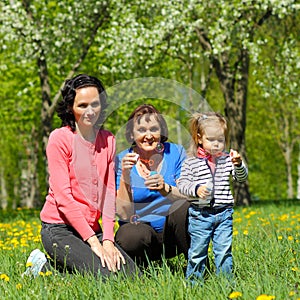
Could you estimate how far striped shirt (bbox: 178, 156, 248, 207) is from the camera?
14.2 feet

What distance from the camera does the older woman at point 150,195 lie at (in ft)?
15.6

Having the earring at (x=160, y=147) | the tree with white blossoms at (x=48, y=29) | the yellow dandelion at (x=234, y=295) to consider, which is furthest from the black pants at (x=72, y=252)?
the tree with white blossoms at (x=48, y=29)

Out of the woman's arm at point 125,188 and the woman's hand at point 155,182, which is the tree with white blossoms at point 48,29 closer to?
the woman's arm at point 125,188

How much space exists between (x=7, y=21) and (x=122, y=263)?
11201mm

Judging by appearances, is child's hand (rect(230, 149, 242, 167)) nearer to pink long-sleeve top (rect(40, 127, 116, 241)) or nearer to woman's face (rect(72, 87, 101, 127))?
pink long-sleeve top (rect(40, 127, 116, 241))

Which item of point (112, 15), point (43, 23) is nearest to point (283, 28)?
point (112, 15)

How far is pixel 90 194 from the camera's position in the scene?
4914mm

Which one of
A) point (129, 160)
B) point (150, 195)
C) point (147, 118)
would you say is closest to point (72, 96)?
point (147, 118)

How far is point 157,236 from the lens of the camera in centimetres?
491

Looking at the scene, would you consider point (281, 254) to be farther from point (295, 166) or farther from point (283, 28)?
point (295, 166)

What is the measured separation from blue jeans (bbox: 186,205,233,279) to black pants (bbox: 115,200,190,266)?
1.23ft

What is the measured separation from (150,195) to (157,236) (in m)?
0.34

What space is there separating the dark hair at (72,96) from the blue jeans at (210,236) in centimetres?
118

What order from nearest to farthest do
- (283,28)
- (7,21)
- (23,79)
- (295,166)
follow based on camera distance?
(7,21)
(283,28)
(23,79)
(295,166)
